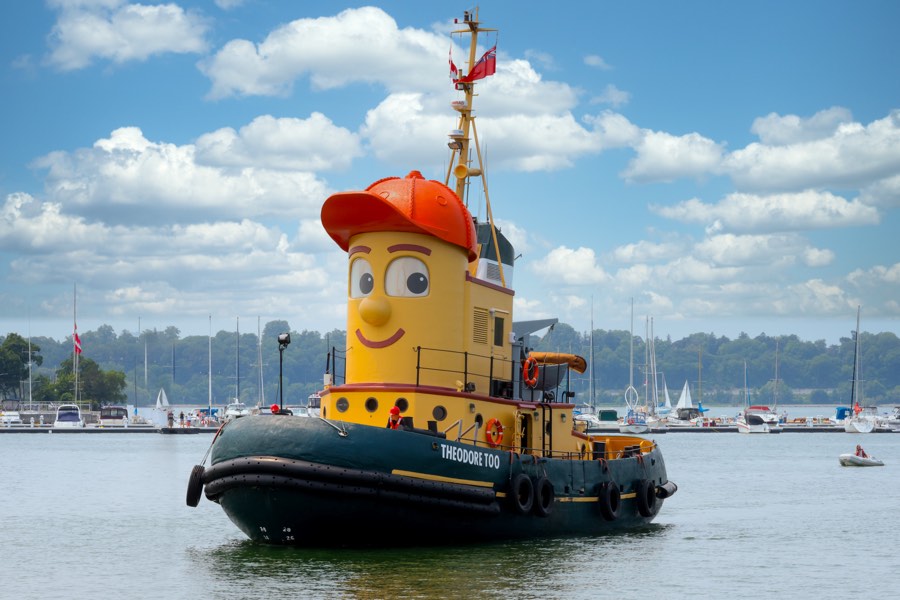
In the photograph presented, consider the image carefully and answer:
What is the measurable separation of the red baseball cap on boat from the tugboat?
3cm

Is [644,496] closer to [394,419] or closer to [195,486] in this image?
[394,419]

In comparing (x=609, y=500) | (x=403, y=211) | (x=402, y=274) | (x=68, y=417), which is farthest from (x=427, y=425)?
(x=68, y=417)

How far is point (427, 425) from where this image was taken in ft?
76.4

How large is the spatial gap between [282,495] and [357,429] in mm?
1573

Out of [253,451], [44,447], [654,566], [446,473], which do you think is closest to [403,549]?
[446,473]

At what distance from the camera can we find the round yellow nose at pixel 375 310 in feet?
78.2

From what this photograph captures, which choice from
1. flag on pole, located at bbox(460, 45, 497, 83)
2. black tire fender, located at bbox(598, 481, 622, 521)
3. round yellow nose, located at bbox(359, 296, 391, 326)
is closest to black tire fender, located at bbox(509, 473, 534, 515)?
black tire fender, located at bbox(598, 481, 622, 521)

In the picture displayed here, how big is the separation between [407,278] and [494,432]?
3192 mm

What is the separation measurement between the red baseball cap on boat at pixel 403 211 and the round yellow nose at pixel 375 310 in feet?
4.20

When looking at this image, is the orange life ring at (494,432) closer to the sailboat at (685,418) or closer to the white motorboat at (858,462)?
the white motorboat at (858,462)

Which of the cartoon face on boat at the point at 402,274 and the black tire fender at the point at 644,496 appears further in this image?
the black tire fender at the point at 644,496

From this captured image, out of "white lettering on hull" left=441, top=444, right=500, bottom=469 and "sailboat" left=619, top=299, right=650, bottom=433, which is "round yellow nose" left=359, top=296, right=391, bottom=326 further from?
"sailboat" left=619, top=299, right=650, bottom=433

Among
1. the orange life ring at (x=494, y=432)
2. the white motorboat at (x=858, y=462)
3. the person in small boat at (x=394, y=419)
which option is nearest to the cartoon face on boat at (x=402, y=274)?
Answer: the person in small boat at (x=394, y=419)

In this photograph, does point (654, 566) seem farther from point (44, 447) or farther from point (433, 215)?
point (44, 447)
